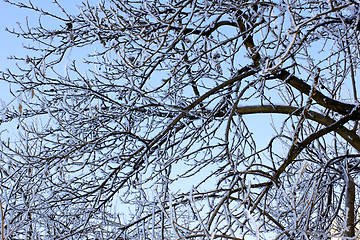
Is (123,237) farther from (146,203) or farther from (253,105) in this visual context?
(253,105)

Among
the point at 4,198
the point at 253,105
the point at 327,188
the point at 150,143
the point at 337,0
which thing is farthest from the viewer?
the point at 327,188

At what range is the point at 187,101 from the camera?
246 inches

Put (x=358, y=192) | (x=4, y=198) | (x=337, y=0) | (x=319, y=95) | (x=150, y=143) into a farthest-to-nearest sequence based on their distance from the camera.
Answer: (x=358, y=192) → (x=319, y=95) → (x=150, y=143) → (x=4, y=198) → (x=337, y=0)

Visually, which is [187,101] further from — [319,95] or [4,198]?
[4,198]

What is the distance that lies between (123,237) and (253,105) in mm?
2745

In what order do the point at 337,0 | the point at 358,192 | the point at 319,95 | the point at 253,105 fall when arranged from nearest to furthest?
the point at 337,0 → the point at 319,95 → the point at 253,105 → the point at 358,192

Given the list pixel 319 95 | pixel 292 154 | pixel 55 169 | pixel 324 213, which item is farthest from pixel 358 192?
pixel 55 169

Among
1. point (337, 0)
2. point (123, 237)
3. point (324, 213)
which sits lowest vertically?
point (123, 237)

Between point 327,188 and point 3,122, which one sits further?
point 327,188

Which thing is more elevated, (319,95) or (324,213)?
(319,95)

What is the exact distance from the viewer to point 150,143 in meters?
5.47

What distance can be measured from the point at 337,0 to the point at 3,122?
4741 mm

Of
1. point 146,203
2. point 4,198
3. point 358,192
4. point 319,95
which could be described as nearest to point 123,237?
point 146,203

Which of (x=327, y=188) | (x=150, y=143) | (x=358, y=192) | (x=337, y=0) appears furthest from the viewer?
(x=358, y=192)
